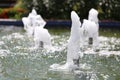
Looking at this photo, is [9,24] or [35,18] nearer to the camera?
[35,18]

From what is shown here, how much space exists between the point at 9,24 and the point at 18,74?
12.1m

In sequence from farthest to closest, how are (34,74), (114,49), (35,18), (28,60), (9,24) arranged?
(9,24) < (35,18) < (114,49) < (28,60) < (34,74)

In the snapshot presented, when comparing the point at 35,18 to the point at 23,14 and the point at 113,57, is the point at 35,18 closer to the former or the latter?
the point at 113,57

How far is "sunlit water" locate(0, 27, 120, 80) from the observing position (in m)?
11.0

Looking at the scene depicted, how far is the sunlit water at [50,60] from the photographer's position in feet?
36.2

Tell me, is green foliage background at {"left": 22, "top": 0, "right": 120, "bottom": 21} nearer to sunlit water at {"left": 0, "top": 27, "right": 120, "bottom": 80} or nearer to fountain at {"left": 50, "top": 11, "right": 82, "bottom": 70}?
sunlit water at {"left": 0, "top": 27, "right": 120, "bottom": 80}

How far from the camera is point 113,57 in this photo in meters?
13.7

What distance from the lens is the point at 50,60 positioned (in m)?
13.0

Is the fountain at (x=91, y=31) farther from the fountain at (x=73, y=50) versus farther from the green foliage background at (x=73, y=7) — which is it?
the green foliage background at (x=73, y=7)

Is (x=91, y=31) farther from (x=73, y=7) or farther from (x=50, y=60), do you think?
(x=73, y=7)

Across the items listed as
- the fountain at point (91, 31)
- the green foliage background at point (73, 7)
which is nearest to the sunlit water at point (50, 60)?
the fountain at point (91, 31)

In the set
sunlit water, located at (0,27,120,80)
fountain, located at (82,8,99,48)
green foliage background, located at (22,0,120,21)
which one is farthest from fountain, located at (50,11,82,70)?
green foliage background, located at (22,0,120,21)

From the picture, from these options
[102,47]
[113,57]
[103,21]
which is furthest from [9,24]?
[113,57]

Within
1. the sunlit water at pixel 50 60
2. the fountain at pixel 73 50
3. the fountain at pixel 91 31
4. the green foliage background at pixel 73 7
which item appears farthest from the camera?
the green foliage background at pixel 73 7
